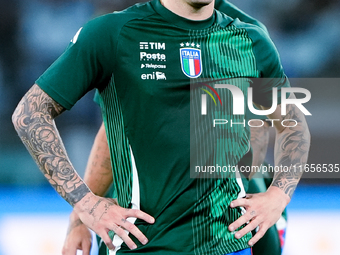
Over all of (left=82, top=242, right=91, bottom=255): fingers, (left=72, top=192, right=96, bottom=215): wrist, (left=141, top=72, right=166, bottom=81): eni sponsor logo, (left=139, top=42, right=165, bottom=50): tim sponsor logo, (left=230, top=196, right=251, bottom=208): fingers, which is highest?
(left=139, top=42, right=165, bottom=50): tim sponsor logo

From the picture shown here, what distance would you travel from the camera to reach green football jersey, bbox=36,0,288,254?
1.74 meters

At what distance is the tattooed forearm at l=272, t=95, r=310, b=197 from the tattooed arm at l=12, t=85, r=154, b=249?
2.38 feet

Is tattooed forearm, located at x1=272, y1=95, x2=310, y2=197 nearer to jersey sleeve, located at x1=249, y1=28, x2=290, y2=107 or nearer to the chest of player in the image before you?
jersey sleeve, located at x1=249, y1=28, x2=290, y2=107

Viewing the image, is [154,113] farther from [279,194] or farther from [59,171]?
[279,194]

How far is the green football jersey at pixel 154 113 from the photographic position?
1.74 metres

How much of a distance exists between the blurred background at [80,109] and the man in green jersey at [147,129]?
2124 mm

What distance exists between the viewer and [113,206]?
174cm

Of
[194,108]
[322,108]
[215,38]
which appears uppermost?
[215,38]

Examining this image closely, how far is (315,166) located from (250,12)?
209cm

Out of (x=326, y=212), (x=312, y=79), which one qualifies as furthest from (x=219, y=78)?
(x=312, y=79)

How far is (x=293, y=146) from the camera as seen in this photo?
2.17m

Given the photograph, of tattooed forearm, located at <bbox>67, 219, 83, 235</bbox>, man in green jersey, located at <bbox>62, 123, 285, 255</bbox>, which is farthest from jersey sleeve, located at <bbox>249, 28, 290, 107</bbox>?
tattooed forearm, located at <bbox>67, 219, 83, 235</bbox>

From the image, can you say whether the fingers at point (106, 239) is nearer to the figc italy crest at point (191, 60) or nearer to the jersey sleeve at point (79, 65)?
the jersey sleeve at point (79, 65)

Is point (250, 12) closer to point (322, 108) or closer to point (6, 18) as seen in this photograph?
point (322, 108)
